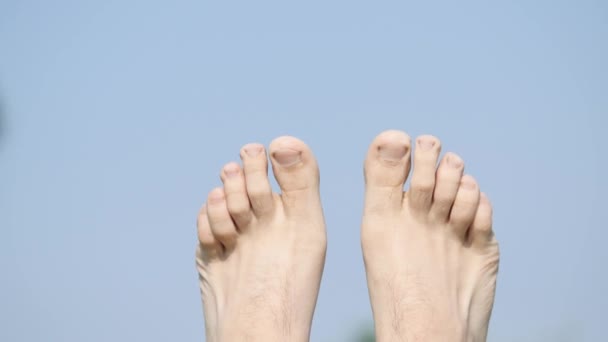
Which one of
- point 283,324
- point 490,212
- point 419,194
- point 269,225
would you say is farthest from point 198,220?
point 490,212

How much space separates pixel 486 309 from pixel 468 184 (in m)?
0.40

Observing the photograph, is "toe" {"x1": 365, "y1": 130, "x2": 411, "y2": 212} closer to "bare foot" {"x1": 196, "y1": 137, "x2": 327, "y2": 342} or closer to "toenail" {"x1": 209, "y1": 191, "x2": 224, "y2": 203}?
"bare foot" {"x1": 196, "y1": 137, "x2": 327, "y2": 342}

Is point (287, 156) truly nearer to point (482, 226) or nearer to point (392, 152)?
point (392, 152)

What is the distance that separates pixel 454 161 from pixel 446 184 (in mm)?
Answer: 77

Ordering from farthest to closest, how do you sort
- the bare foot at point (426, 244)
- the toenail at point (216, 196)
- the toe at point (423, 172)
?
the toenail at point (216, 196) < the toe at point (423, 172) < the bare foot at point (426, 244)

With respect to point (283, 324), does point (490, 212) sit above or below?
above

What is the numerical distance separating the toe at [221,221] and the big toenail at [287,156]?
0.28m

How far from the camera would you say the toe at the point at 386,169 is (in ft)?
9.99

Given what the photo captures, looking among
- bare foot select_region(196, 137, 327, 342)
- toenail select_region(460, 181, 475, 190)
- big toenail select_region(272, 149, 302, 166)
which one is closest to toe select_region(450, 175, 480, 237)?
toenail select_region(460, 181, 475, 190)

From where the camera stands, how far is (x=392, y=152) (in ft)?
9.99

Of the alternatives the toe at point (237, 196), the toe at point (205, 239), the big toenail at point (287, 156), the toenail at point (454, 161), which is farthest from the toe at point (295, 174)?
the toenail at point (454, 161)

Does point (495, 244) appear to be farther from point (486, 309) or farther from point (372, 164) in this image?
point (372, 164)

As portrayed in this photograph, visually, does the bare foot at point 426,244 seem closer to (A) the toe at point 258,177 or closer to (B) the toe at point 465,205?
(B) the toe at point 465,205

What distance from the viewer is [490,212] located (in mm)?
3186
